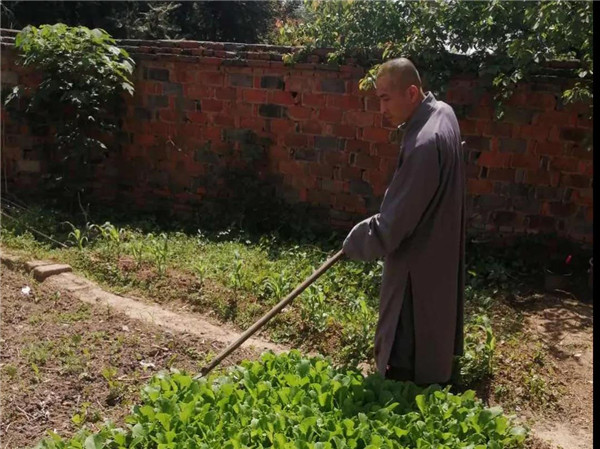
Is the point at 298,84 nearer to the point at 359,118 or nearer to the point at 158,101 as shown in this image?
the point at 359,118

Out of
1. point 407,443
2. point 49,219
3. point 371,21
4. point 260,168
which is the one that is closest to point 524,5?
point 371,21

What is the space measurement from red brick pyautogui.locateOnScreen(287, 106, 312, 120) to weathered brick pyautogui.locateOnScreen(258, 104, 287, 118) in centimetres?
7

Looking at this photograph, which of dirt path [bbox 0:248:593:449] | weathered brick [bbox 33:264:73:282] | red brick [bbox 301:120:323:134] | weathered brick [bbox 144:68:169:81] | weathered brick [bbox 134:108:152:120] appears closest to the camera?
dirt path [bbox 0:248:593:449]

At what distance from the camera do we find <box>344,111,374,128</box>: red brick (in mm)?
6949

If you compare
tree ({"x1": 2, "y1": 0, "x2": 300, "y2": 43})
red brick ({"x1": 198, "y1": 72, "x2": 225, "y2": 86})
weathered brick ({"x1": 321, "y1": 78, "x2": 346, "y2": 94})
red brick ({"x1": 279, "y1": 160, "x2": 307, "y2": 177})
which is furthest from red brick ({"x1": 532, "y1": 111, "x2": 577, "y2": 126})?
tree ({"x1": 2, "y1": 0, "x2": 300, "y2": 43})

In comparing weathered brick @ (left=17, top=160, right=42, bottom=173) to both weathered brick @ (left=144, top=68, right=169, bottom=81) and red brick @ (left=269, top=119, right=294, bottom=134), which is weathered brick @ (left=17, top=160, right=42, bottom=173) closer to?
weathered brick @ (left=144, top=68, right=169, bottom=81)

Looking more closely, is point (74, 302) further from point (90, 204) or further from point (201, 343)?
point (90, 204)

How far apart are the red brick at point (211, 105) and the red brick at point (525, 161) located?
3350mm

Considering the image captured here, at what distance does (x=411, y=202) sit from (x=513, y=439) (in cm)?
121

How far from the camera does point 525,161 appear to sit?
20.9 feet

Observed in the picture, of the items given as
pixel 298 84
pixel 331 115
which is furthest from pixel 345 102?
pixel 298 84

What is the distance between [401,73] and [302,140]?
3.95 meters

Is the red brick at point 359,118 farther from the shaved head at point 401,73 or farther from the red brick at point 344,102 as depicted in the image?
the shaved head at point 401,73

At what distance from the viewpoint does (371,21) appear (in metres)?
7.11
